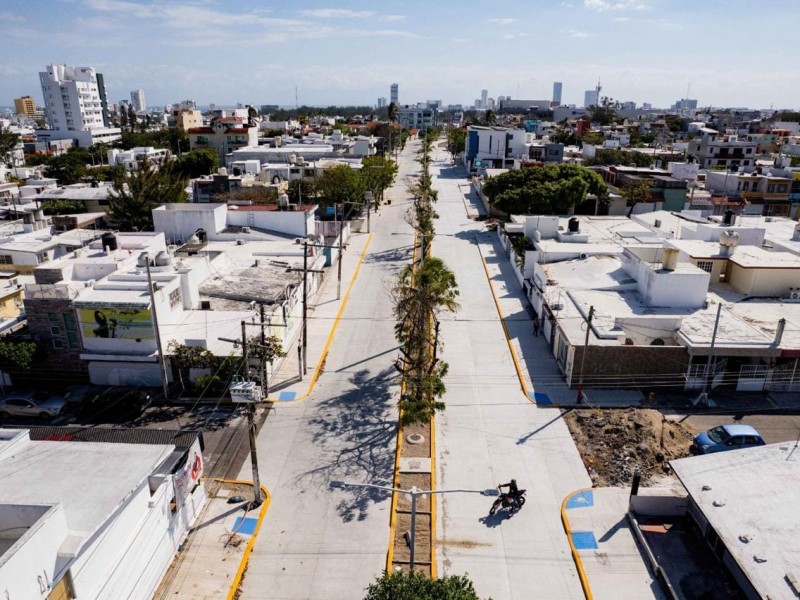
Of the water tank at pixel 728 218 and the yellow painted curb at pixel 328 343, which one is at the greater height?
the water tank at pixel 728 218

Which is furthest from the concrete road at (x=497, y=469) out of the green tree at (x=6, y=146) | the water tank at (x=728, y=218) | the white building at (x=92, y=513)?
the green tree at (x=6, y=146)

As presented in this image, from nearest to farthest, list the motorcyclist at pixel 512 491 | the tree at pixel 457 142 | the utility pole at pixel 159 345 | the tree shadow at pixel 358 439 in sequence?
the motorcyclist at pixel 512 491, the tree shadow at pixel 358 439, the utility pole at pixel 159 345, the tree at pixel 457 142

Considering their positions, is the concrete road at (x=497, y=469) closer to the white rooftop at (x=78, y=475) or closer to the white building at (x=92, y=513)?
the white building at (x=92, y=513)

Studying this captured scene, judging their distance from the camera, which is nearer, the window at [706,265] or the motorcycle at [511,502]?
the motorcycle at [511,502]

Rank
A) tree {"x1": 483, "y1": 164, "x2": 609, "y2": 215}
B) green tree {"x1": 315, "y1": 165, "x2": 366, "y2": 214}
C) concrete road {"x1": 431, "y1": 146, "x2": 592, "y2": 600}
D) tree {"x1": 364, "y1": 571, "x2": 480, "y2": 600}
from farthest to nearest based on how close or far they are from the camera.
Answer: green tree {"x1": 315, "y1": 165, "x2": 366, "y2": 214}
tree {"x1": 483, "y1": 164, "x2": 609, "y2": 215}
concrete road {"x1": 431, "y1": 146, "x2": 592, "y2": 600}
tree {"x1": 364, "y1": 571, "x2": 480, "y2": 600}

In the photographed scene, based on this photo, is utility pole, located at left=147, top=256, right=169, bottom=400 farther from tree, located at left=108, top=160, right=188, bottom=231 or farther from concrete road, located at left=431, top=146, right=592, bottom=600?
tree, located at left=108, top=160, right=188, bottom=231

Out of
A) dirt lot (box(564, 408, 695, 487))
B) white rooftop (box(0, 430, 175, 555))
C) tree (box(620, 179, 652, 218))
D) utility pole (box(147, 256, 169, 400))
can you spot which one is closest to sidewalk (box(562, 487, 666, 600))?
dirt lot (box(564, 408, 695, 487))
